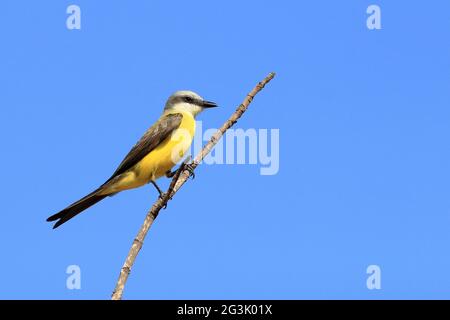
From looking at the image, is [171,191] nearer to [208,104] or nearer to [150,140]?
[150,140]

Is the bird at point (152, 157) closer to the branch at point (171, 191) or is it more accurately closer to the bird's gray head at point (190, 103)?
the bird's gray head at point (190, 103)

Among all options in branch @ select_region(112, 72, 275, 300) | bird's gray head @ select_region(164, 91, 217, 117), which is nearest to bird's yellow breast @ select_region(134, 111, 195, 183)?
bird's gray head @ select_region(164, 91, 217, 117)

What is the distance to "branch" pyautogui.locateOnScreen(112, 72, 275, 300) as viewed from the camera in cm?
421

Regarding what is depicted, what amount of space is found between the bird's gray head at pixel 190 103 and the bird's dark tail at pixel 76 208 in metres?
2.01

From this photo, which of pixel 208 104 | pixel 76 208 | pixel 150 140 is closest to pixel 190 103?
pixel 208 104

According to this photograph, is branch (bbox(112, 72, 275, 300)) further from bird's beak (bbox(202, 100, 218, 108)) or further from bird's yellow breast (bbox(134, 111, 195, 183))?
bird's beak (bbox(202, 100, 218, 108))

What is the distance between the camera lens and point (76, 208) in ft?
24.6

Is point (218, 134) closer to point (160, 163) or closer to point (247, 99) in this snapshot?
point (247, 99)

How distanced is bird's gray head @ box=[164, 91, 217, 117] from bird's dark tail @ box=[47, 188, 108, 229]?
201cm
